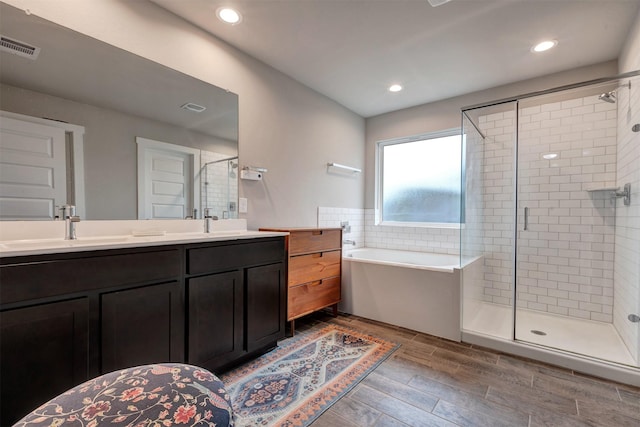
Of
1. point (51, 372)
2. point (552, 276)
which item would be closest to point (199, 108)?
point (51, 372)

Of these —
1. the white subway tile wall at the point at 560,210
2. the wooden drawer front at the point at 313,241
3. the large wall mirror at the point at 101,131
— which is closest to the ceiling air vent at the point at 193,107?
the large wall mirror at the point at 101,131

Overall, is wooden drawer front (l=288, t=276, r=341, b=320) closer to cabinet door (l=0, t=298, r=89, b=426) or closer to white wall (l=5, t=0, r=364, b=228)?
white wall (l=5, t=0, r=364, b=228)

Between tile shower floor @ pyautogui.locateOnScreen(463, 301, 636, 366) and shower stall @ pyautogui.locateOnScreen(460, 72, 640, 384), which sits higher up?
shower stall @ pyautogui.locateOnScreen(460, 72, 640, 384)

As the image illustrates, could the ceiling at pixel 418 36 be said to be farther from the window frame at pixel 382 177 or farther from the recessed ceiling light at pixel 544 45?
the window frame at pixel 382 177

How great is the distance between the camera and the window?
354 centimetres

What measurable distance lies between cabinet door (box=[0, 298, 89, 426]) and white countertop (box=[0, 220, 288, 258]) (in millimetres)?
239

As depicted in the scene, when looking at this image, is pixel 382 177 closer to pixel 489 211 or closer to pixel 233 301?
pixel 489 211

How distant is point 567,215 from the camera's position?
2.83 m

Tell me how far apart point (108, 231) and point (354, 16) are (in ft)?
7.28

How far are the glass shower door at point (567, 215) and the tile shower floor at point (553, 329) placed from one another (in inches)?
0.6

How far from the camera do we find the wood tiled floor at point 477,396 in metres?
1.50

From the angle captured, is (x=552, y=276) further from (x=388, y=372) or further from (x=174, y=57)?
(x=174, y=57)

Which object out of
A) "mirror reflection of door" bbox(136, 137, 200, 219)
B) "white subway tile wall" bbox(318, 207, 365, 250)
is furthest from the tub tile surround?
"mirror reflection of door" bbox(136, 137, 200, 219)

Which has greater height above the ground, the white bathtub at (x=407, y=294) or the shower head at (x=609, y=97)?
the shower head at (x=609, y=97)
